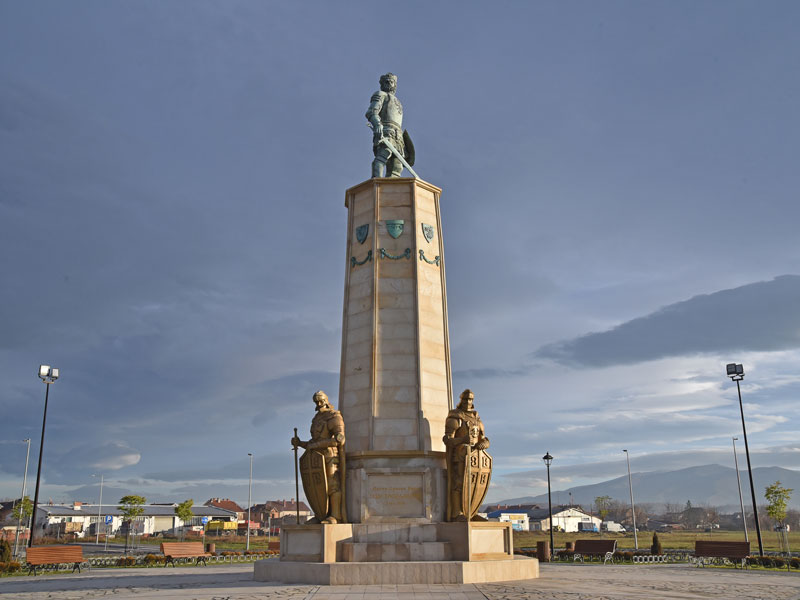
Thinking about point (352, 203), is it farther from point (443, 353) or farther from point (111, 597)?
point (111, 597)

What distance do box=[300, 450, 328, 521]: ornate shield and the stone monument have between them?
30 centimetres

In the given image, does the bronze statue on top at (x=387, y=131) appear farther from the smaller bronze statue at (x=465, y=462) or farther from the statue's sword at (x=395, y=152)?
the smaller bronze statue at (x=465, y=462)

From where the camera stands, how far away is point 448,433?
17062 mm

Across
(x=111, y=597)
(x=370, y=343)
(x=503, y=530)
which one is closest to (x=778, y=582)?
(x=503, y=530)

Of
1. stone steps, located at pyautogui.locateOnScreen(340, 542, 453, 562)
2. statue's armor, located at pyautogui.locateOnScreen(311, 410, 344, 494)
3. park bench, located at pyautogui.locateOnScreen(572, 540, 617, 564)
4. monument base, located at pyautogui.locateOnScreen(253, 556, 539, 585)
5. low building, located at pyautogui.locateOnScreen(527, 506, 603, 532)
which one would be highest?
statue's armor, located at pyautogui.locateOnScreen(311, 410, 344, 494)

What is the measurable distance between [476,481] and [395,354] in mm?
3936

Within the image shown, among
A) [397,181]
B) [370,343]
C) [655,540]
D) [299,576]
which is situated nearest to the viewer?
[299,576]

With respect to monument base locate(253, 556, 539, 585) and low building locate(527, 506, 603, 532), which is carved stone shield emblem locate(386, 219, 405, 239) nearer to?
monument base locate(253, 556, 539, 585)

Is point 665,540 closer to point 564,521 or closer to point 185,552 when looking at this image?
point 564,521

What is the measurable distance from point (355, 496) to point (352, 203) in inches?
345

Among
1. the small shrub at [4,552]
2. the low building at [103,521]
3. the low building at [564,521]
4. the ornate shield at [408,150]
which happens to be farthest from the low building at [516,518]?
the ornate shield at [408,150]

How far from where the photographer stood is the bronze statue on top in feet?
70.3

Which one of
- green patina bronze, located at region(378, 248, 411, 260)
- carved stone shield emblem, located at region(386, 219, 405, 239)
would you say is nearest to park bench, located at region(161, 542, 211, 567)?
green patina bronze, located at region(378, 248, 411, 260)

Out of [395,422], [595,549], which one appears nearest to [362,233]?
[395,422]
